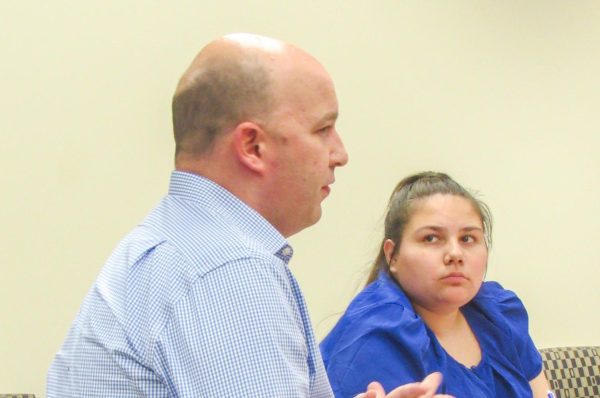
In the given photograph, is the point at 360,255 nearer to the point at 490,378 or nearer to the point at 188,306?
the point at 490,378

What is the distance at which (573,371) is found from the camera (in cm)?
289

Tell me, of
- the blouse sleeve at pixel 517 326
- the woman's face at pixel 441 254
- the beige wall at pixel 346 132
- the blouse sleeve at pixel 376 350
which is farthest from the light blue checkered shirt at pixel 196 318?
the beige wall at pixel 346 132

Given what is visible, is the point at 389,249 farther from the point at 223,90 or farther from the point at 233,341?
the point at 233,341

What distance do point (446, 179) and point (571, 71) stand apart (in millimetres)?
1503

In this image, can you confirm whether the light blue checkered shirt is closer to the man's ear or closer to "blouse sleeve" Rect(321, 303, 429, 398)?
the man's ear

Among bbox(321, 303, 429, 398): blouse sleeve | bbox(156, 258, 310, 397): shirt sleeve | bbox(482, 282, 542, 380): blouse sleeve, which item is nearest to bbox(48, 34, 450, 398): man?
bbox(156, 258, 310, 397): shirt sleeve

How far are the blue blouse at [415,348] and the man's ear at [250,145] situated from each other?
Result: 66 centimetres

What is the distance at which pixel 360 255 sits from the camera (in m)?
2.90

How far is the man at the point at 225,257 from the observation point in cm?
94

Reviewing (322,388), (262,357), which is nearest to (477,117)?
(322,388)

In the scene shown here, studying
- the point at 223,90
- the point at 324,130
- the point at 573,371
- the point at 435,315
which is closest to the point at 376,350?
the point at 435,315

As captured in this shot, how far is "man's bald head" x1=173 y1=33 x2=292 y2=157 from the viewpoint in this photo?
1163 mm

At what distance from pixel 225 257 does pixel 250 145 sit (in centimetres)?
21

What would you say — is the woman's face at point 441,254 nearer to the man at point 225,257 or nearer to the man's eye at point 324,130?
the man at point 225,257
